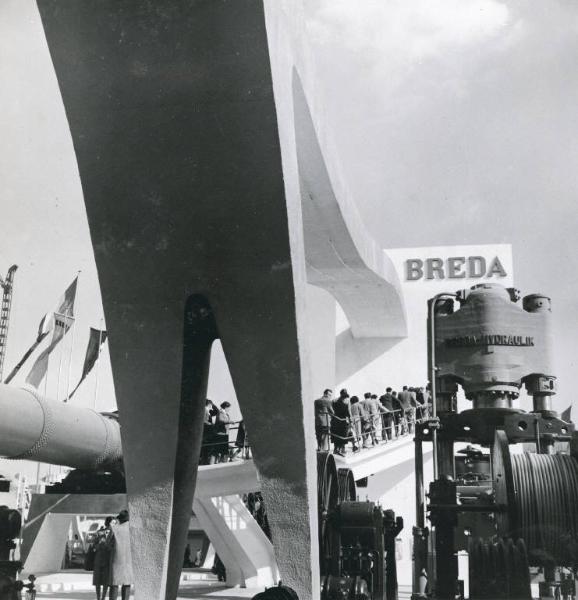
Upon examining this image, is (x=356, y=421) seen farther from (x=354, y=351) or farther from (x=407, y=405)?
(x=354, y=351)

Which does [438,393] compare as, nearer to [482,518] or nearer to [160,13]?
[482,518]

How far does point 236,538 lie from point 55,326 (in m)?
7.28

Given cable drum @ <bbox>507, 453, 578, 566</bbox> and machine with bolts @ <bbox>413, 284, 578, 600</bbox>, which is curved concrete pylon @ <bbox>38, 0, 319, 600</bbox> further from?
cable drum @ <bbox>507, 453, 578, 566</bbox>

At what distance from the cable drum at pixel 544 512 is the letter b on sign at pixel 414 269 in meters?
22.3

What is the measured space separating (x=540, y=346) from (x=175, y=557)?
4801mm

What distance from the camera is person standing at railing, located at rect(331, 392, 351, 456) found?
54.1 ft

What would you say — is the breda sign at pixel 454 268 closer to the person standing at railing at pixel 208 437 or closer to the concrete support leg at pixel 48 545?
the person standing at railing at pixel 208 437

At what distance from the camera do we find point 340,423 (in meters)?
16.8

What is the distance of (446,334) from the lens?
9273 mm

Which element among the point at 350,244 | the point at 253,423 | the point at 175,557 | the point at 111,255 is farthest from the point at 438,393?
the point at 350,244

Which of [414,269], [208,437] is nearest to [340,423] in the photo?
[208,437]

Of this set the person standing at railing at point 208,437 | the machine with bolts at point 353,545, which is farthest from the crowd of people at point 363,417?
the machine with bolts at point 353,545

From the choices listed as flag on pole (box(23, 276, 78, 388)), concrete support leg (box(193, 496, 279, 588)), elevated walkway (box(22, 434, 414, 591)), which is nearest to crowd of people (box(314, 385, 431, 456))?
elevated walkway (box(22, 434, 414, 591))

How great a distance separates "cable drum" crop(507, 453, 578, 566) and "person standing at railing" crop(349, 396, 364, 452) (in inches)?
433
